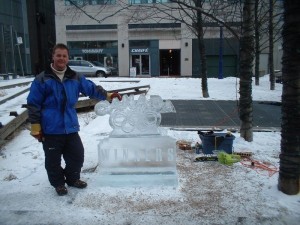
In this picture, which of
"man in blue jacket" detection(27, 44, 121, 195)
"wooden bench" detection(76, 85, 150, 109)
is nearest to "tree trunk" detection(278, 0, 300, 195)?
"man in blue jacket" detection(27, 44, 121, 195)

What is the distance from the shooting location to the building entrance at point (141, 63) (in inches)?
1353

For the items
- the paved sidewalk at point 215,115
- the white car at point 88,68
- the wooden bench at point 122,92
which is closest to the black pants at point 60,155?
the paved sidewalk at point 215,115

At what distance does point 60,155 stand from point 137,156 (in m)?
1.10

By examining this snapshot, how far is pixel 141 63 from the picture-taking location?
34438 mm

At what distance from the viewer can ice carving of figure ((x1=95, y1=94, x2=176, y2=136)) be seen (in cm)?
464

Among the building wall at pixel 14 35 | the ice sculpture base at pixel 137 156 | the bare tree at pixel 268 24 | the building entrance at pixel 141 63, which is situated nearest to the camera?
the ice sculpture base at pixel 137 156

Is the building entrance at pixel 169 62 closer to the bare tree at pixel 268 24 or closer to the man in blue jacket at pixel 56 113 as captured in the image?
the bare tree at pixel 268 24


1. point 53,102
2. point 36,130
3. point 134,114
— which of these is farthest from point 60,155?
point 134,114

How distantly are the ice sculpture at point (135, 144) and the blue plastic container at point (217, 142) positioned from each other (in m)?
0.90

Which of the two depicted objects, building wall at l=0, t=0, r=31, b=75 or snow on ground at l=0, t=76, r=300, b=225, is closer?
snow on ground at l=0, t=76, r=300, b=225

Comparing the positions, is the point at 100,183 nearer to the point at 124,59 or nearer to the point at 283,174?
the point at 283,174

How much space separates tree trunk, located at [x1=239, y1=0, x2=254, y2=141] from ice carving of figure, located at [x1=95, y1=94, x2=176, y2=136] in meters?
2.07

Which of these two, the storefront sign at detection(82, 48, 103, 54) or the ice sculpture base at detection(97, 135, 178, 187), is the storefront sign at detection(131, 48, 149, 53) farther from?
the ice sculpture base at detection(97, 135, 178, 187)

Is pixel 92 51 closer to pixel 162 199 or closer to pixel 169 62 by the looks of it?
pixel 169 62
